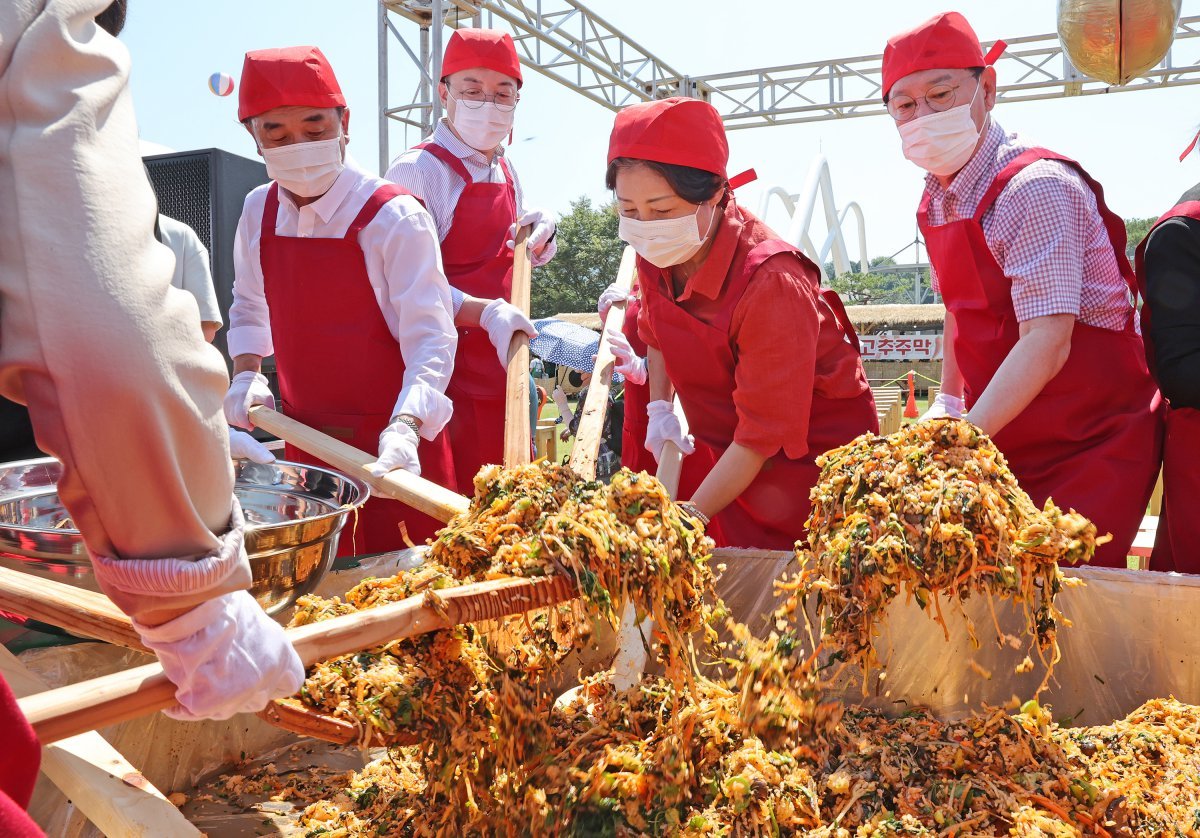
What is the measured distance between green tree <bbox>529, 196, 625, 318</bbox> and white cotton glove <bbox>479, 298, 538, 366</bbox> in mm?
34651

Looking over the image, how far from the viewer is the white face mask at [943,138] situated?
121 inches

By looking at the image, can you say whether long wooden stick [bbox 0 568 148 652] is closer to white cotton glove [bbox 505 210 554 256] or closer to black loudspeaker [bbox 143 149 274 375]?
white cotton glove [bbox 505 210 554 256]

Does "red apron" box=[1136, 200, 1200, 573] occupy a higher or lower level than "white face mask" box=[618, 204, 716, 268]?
lower

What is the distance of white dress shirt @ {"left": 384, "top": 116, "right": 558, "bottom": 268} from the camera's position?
4.30 m

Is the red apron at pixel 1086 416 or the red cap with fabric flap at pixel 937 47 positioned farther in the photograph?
the red cap with fabric flap at pixel 937 47

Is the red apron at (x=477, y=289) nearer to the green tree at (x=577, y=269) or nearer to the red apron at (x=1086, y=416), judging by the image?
the red apron at (x=1086, y=416)

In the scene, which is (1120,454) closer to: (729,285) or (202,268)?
(729,285)

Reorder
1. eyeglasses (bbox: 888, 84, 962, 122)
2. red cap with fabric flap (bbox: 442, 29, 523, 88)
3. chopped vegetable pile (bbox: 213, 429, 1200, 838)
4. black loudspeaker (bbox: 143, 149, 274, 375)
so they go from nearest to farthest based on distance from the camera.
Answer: chopped vegetable pile (bbox: 213, 429, 1200, 838), eyeglasses (bbox: 888, 84, 962, 122), red cap with fabric flap (bbox: 442, 29, 523, 88), black loudspeaker (bbox: 143, 149, 274, 375)

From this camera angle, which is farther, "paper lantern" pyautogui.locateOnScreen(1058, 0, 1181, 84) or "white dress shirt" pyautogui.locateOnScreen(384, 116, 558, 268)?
"paper lantern" pyautogui.locateOnScreen(1058, 0, 1181, 84)

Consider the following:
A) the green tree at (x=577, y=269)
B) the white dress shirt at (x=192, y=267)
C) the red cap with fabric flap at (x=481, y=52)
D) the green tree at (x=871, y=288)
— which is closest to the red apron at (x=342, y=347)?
the white dress shirt at (x=192, y=267)

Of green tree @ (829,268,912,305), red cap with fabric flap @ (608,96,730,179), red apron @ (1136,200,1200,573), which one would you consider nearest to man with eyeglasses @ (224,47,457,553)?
red cap with fabric flap @ (608,96,730,179)

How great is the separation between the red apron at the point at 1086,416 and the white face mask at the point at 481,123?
2.37m

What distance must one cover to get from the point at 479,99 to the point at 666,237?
1.91 metres

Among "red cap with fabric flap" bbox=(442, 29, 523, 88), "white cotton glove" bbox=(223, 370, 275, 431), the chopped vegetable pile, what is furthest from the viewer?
"red cap with fabric flap" bbox=(442, 29, 523, 88)
